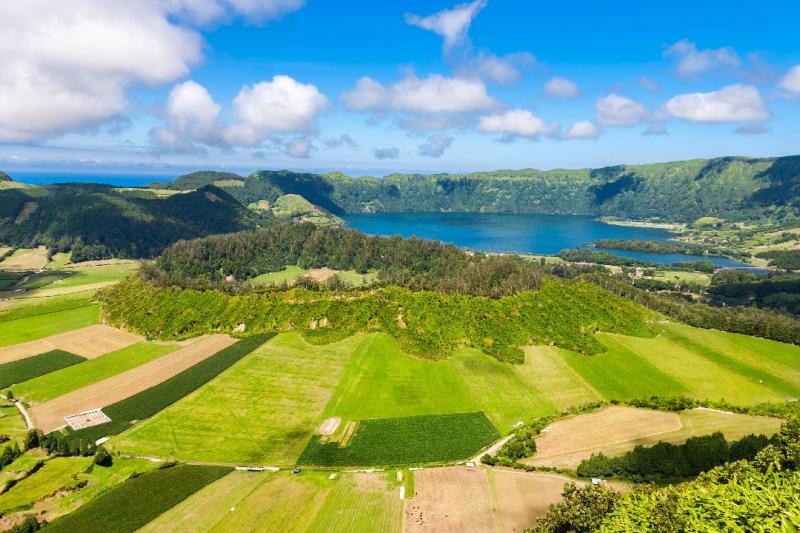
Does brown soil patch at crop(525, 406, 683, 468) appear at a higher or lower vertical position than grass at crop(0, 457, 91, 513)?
lower

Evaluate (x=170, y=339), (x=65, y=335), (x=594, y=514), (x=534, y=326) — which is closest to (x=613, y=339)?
(x=534, y=326)

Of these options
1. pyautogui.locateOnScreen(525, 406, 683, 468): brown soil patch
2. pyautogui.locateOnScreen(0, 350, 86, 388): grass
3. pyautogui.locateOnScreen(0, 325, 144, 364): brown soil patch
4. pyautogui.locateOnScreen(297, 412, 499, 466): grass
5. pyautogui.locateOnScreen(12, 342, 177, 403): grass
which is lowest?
pyautogui.locateOnScreen(297, 412, 499, 466): grass

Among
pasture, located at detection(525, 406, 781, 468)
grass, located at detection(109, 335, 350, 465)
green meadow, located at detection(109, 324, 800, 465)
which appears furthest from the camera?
green meadow, located at detection(109, 324, 800, 465)

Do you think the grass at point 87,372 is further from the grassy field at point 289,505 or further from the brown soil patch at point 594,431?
the brown soil patch at point 594,431

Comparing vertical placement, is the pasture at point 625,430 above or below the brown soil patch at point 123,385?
below

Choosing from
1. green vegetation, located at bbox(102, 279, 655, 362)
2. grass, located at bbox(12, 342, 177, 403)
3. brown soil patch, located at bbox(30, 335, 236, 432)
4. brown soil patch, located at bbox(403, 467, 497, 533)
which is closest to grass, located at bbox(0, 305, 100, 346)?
green vegetation, located at bbox(102, 279, 655, 362)

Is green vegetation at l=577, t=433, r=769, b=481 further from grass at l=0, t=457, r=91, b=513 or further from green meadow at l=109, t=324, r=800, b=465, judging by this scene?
grass at l=0, t=457, r=91, b=513

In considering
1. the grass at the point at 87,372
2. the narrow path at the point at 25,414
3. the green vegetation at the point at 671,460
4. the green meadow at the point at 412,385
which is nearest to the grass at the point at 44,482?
the green meadow at the point at 412,385
